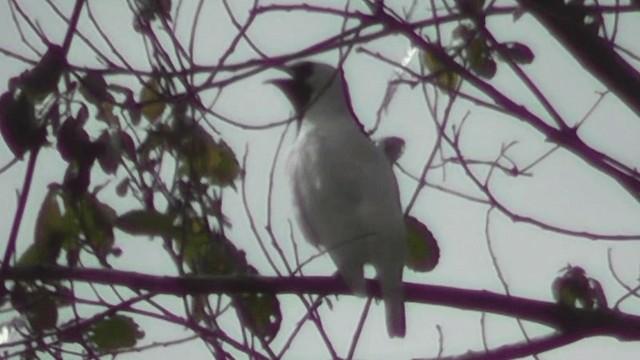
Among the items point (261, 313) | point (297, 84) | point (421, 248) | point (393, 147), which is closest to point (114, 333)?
point (261, 313)

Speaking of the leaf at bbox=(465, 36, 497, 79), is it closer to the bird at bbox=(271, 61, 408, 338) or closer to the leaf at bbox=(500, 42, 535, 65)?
the leaf at bbox=(500, 42, 535, 65)

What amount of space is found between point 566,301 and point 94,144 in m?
1.07

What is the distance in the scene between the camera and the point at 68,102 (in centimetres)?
242

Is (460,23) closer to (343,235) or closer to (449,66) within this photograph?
(449,66)

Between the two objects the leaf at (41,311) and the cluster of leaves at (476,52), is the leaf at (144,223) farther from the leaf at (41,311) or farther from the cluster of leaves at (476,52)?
the cluster of leaves at (476,52)

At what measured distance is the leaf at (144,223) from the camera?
2439 millimetres

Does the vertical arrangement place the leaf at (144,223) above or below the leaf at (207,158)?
below

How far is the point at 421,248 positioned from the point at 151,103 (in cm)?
66

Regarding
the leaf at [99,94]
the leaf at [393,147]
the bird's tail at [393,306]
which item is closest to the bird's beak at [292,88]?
the bird's tail at [393,306]

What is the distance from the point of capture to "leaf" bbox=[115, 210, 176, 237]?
2.44m

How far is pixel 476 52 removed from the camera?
9.48 feet

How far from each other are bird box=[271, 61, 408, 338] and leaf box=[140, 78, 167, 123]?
928 mm

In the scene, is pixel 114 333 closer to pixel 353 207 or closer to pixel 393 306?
pixel 393 306

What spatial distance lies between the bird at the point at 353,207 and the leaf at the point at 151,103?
3.04 feet
